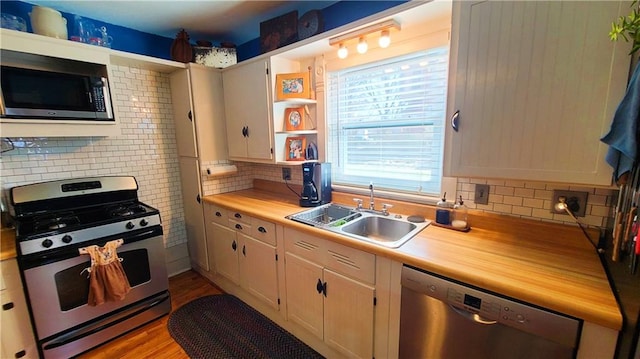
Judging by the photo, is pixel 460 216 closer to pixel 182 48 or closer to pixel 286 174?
pixel 286 174

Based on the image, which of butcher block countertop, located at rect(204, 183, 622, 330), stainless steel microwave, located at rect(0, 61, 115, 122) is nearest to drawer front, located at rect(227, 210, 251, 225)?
butcher block countertop, located at rect(204, 183, 622, 330)

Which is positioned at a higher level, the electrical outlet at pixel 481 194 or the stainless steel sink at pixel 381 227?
the electrical outlet at pixel 481 194

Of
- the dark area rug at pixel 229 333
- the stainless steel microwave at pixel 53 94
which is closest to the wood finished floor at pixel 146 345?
the dark area rug at pixel 229 333

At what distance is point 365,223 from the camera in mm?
1869

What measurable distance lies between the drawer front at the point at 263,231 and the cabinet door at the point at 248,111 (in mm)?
598

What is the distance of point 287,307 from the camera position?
75.3 inches

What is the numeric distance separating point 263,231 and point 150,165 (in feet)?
4.89

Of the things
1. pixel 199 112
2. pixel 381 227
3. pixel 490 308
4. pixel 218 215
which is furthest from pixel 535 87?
pixel 199 112

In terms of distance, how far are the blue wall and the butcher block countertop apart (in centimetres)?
144

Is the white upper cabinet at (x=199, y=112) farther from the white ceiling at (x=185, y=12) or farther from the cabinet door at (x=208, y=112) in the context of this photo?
the white ceiling at (x=185, y=12)

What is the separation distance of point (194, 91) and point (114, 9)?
2.51 ft

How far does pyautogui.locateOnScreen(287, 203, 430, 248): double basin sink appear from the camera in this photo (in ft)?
5.47

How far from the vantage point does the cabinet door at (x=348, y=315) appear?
1.44 metres

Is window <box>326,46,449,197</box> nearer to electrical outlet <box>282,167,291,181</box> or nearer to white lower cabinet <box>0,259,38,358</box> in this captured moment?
electrical outlet <box>282,167,291,181</box>
